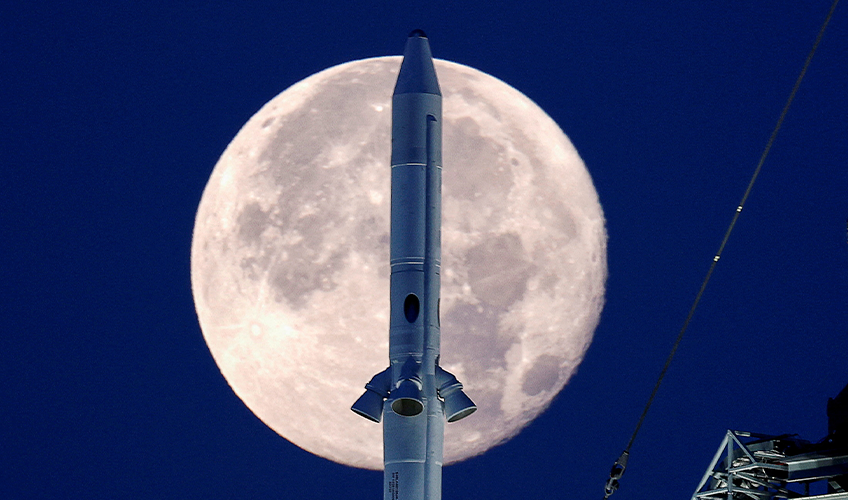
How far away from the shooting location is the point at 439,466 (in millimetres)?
41125

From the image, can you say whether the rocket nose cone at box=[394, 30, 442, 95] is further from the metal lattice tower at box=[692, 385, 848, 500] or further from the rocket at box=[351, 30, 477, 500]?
the metal lattice tower at box=[692, 385, 848, 500]

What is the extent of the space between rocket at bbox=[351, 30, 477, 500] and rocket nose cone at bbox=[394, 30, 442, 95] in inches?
3.4

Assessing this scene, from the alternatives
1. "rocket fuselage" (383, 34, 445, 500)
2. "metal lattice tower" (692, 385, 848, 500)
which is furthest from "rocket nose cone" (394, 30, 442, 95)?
"metal lattice tower" (692, 385, 848, 500)

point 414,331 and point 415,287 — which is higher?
point 415,287

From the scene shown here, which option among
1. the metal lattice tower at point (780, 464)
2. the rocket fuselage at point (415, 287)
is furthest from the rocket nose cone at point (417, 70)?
the metal lattice tower at point (780, 464)

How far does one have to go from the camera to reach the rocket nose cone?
43625 millimetres

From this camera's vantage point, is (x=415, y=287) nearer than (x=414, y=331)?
No

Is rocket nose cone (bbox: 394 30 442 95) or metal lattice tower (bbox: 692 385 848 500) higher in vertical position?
rocket nose cone (bbox: 394 30 442 95)

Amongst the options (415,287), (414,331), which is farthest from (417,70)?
(414,331)

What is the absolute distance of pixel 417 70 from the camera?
44.1 m

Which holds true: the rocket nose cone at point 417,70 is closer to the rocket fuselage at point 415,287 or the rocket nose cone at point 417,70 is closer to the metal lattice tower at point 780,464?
the rocket fuselage at point 415,287

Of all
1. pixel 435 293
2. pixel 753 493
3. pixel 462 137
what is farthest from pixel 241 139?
pixel 753 493

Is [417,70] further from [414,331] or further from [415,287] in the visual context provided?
[414,331]

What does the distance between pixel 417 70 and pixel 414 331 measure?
24.7 ft
